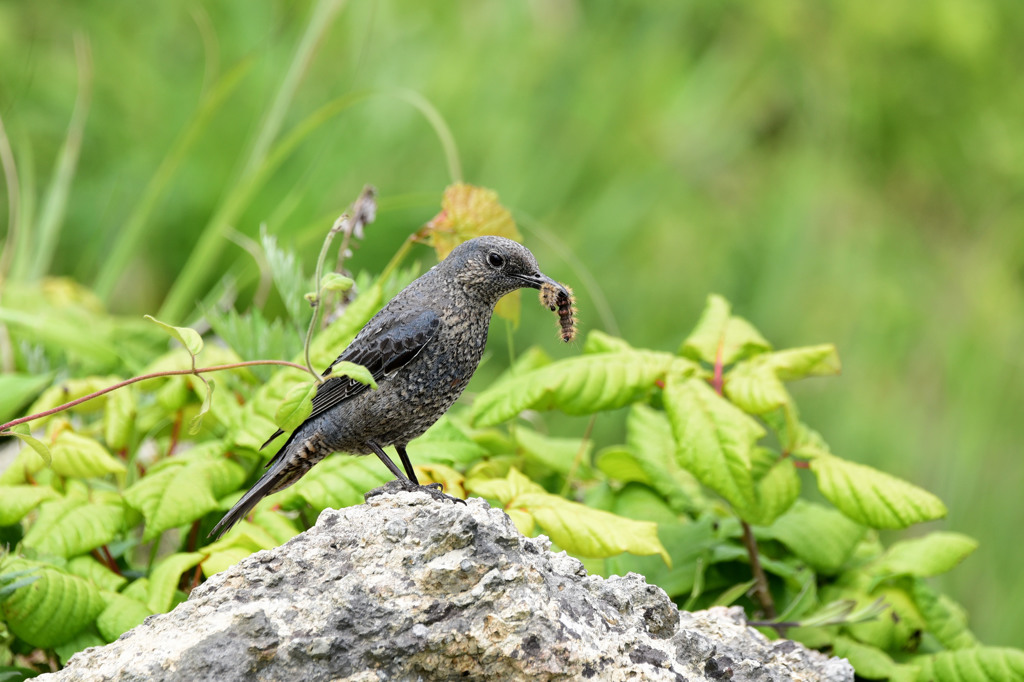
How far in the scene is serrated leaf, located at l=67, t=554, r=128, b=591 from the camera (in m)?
1.90

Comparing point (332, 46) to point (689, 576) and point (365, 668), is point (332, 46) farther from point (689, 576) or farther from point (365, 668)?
point (365, 668)

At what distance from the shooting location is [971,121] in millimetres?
6090

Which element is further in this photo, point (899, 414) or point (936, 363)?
point (936, 363)

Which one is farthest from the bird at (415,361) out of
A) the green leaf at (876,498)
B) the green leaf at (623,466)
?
the green leaf at (876,498)

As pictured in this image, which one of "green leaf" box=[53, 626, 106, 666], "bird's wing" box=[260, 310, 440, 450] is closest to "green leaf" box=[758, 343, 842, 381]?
"bird's wing" box=[260, 310, 440, 450]

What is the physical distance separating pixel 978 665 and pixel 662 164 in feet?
12.6

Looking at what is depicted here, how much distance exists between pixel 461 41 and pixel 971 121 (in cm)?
329

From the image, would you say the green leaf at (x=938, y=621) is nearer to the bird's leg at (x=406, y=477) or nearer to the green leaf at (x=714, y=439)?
the green leaf at (x=714, y=439)

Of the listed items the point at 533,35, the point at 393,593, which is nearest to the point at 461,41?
the point at 533,35

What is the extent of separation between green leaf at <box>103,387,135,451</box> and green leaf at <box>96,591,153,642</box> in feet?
1.67

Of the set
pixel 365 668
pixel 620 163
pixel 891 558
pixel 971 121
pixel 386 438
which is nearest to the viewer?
pixel 365 668

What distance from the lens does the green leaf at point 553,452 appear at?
244cm

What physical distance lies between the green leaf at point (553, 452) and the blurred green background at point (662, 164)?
4.19 feet

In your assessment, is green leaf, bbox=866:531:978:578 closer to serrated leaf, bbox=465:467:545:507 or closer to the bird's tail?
serrated leaf, bbox=465:467:545:507
